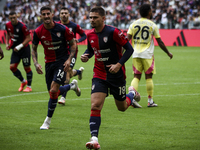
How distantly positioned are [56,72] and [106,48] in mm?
1719

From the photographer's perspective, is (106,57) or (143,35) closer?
(106,57)

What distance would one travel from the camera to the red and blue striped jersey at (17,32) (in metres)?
10.9

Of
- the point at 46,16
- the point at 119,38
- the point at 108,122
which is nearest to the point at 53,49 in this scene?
the point at 46,16

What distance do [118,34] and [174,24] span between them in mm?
25447

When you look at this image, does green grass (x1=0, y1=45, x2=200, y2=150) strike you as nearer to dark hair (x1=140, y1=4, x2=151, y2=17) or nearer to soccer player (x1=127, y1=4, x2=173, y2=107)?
soccer player (x1=127, y1=4, x2=173, y2=107)

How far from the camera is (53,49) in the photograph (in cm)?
692

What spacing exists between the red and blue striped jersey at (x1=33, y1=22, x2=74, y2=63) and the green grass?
126 cm

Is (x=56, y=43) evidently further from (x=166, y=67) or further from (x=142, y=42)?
(x=166, y=67)

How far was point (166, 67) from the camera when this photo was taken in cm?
1677

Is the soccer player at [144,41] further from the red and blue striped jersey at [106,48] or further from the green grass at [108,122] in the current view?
the red and blue striped jersey at [106,48]

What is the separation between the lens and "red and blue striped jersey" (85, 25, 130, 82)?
5.28m

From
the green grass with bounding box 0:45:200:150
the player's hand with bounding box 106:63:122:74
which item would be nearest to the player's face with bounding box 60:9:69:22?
the green grass with bounding box 0:45:200:150

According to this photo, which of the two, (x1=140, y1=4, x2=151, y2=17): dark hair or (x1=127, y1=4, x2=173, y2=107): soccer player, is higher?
(x1=140, y1=4, x2=151, y2=17): dark hair

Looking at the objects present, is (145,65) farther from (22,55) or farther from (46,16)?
(22,55)
